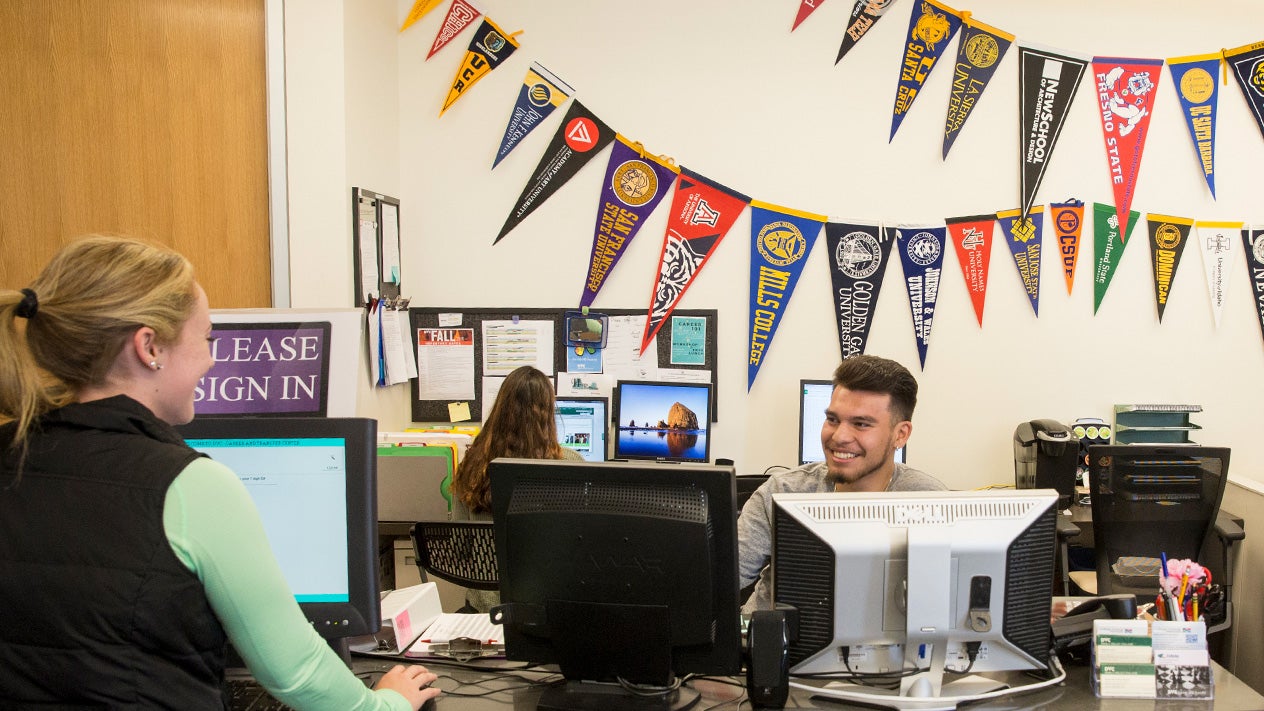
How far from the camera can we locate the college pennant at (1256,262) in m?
3.91

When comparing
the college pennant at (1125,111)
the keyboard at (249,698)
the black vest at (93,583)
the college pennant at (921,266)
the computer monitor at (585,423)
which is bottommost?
the keyboard at (249,698)

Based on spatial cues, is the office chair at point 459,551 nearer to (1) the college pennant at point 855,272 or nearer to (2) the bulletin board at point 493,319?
(2) the bulletin board at point 493,319

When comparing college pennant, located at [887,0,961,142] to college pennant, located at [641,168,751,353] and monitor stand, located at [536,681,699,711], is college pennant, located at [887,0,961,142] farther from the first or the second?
monitor stand, located at [536,681,699,711]

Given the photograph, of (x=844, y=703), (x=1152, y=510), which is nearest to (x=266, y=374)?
(x=844, y=703)

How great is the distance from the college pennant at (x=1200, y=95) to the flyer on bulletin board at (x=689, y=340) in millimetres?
2149

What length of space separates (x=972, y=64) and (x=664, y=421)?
6.38ft

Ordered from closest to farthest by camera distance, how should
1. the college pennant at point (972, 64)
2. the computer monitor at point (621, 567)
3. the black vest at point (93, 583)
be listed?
the black vest at point (93, 583) < the computer monitor at point (621, 567) < the college pennant at point (972, 64)

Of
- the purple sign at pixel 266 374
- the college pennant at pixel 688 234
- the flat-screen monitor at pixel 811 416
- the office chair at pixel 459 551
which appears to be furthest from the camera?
the college pennant at pixel 688 234

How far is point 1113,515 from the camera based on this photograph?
3049mm

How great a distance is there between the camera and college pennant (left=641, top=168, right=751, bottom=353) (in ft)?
13.2

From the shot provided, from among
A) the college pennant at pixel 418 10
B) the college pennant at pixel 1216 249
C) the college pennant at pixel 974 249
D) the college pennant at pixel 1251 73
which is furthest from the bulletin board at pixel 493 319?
the college pennant at pixel 1251 73

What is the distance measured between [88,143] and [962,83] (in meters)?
3.20

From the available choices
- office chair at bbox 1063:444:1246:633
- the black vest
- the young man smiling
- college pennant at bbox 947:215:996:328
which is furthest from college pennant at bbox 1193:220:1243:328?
the black vest

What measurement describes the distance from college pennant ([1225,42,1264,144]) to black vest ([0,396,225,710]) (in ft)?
14.0
